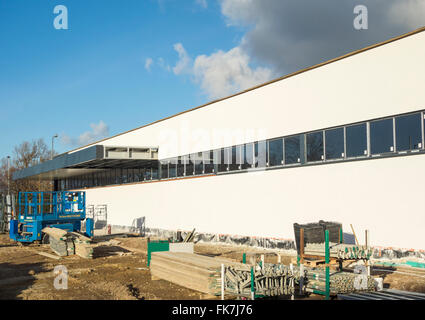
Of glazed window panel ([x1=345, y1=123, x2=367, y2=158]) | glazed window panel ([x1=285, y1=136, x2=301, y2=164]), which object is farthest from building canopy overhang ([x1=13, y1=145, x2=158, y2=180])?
glazed window panel ([x1=345, y1=123, x2=367, y2=158])

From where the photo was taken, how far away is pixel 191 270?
10.8 meters

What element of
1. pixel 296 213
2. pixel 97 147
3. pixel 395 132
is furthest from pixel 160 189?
pixel 395 132

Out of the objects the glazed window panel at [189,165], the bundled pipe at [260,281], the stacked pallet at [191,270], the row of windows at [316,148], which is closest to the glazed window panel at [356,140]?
the row of windows at [316,148]

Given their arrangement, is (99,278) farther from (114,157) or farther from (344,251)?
(114,157)

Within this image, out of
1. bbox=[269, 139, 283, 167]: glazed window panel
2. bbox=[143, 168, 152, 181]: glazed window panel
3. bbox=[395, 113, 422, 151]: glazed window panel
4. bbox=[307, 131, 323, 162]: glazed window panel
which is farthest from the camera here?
bbox=[143, 168, 152, 181]: glazed window panel

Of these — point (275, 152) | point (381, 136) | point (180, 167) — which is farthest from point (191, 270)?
point (180, 167)

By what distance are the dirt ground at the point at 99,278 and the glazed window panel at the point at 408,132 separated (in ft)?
14.1

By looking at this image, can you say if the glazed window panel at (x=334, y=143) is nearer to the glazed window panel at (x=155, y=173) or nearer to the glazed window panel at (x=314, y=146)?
the glazed window panel at (x=314, y=146)

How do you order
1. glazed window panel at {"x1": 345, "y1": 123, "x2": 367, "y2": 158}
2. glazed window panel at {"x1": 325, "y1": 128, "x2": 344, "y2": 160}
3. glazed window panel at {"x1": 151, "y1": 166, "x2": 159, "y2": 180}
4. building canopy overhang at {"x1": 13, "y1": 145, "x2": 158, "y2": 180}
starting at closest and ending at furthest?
1. glazed window panel at {"x1": 345, "y1": 123, "x2": 367, "y2": 158}
2. glazed window panel at {"x1": 325, "y1": 128, "x2": 344, "y2": 160}
3. building canopy overhang at {"x1": 13, "y1": 145, "x2": 158, "y2": 180}
4. glazed window panel at {"x1": 151, "y1": 166, "x2": 159, "y2": 180}

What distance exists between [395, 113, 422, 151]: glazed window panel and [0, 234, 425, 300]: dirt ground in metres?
4.30

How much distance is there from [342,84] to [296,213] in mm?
5714

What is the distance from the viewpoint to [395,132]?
14633 millimetres

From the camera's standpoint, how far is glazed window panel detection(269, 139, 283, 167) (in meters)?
19.4

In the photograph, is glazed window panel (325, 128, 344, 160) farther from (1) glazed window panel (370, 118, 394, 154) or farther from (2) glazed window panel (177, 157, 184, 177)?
(2) glazed window panel (177, 157, 184, 177)
